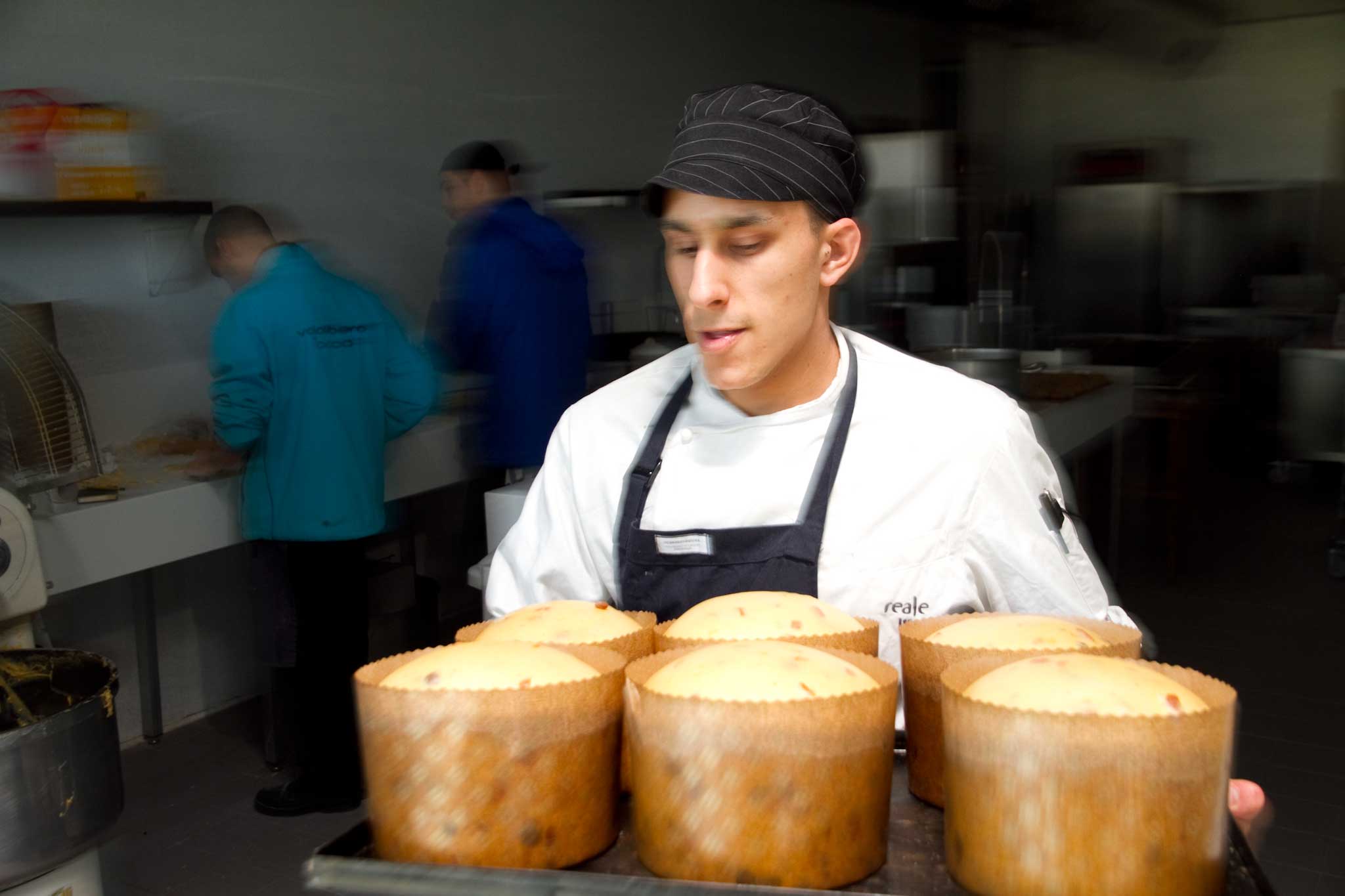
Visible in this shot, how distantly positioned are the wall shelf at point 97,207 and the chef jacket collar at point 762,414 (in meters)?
2.18

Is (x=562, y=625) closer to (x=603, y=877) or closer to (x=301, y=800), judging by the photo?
(x=603, y=877)

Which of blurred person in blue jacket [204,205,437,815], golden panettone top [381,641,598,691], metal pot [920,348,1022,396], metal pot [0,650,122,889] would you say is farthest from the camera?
metal pot [920,348,1022,396]

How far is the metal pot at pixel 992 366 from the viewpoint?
377 centimetres

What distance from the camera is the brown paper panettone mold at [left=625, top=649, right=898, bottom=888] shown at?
0.81m

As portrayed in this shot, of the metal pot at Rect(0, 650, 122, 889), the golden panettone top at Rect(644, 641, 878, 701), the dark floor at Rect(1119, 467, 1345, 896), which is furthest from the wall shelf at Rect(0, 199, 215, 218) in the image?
the dark floor at Rect(1119, 467, 1345, 896)

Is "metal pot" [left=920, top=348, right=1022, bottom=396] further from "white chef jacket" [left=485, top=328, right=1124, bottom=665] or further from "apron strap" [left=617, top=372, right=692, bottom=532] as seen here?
"apron strap" [left=617, top=372, right=692, bottom=532]

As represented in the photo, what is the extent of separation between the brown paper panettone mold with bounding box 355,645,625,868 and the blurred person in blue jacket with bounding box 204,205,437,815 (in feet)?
8.02

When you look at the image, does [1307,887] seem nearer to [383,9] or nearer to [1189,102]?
[1189,102]

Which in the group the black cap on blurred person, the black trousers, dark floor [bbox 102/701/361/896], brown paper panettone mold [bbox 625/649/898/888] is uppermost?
the black cap on blurred person

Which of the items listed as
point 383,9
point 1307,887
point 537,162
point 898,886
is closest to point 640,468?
point 898,886

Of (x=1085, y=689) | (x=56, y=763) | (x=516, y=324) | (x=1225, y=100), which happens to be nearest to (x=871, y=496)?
(x=1085, y=689)

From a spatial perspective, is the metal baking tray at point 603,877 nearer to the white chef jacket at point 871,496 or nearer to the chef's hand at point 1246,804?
the chef's hand at point 1246,804

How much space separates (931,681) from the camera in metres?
0.99

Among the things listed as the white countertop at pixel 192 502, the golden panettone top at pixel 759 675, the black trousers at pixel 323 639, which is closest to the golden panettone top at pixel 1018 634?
the golden panettone top at pixel 759 675
